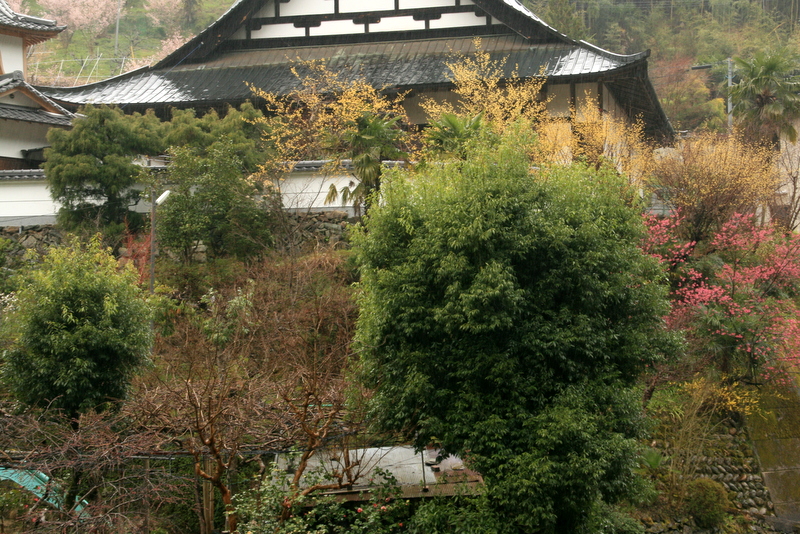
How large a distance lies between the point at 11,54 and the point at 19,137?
20.5 ft

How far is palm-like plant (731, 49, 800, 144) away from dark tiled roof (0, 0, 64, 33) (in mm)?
23956

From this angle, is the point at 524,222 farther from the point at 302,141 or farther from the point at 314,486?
the point at 302,141

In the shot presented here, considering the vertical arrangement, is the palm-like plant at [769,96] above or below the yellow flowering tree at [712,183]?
above

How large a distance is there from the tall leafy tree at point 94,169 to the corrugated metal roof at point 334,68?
502cm

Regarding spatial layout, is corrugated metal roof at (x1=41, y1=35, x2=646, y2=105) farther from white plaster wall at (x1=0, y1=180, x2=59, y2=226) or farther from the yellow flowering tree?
white plaster wall at (x1=0, y1=180, x2=59, y2=226)

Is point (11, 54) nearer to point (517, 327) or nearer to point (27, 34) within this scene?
point (27, 34)

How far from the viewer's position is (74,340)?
1180 cm

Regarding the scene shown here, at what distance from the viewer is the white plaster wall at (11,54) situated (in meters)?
26.5

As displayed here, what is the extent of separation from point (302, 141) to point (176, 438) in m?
12.2

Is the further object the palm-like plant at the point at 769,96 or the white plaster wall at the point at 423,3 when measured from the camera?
the white plaster wall at the point at 423,3

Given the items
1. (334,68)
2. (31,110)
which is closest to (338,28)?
(334,68)

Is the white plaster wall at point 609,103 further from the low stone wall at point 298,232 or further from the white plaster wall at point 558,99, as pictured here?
the low stone wall at point 298,232

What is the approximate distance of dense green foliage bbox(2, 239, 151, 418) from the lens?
38.8 ft

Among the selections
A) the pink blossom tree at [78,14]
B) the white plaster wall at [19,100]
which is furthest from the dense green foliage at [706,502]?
the pink blossom tree at [78,14]
